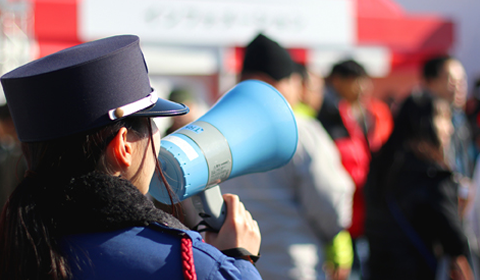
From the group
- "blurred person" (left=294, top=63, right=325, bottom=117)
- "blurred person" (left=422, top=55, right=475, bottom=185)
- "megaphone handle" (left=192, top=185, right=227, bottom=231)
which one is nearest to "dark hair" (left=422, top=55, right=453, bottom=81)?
"blurred person" (left=422, top=55, right=475, bottom=185)

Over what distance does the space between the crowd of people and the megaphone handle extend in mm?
24

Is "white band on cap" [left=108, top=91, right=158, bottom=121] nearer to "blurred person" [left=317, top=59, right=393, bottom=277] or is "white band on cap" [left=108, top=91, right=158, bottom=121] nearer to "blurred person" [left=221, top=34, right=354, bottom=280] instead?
"blurred person" [left=221, top=34, right=354, bottom=280]

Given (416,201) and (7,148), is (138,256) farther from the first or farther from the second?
(7,148)

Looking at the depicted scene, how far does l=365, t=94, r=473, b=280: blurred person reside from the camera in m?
2.37

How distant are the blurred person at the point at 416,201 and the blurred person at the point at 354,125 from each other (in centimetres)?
46

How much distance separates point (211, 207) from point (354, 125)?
2853 millimetres

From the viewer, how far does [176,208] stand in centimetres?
122

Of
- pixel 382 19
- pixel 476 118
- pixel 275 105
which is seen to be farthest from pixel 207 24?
pixel 275 105

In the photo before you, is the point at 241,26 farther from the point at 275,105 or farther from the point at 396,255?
the point at 275,105

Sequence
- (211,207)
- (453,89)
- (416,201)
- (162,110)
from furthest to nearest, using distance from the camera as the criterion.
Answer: (453,89)
(416,201)
(211,207)
(162,110)

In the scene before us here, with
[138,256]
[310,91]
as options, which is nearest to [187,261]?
[138,256]

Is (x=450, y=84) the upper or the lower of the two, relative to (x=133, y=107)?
lower

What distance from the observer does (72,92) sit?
2.98 feet

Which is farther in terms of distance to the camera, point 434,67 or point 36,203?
point 434,67
